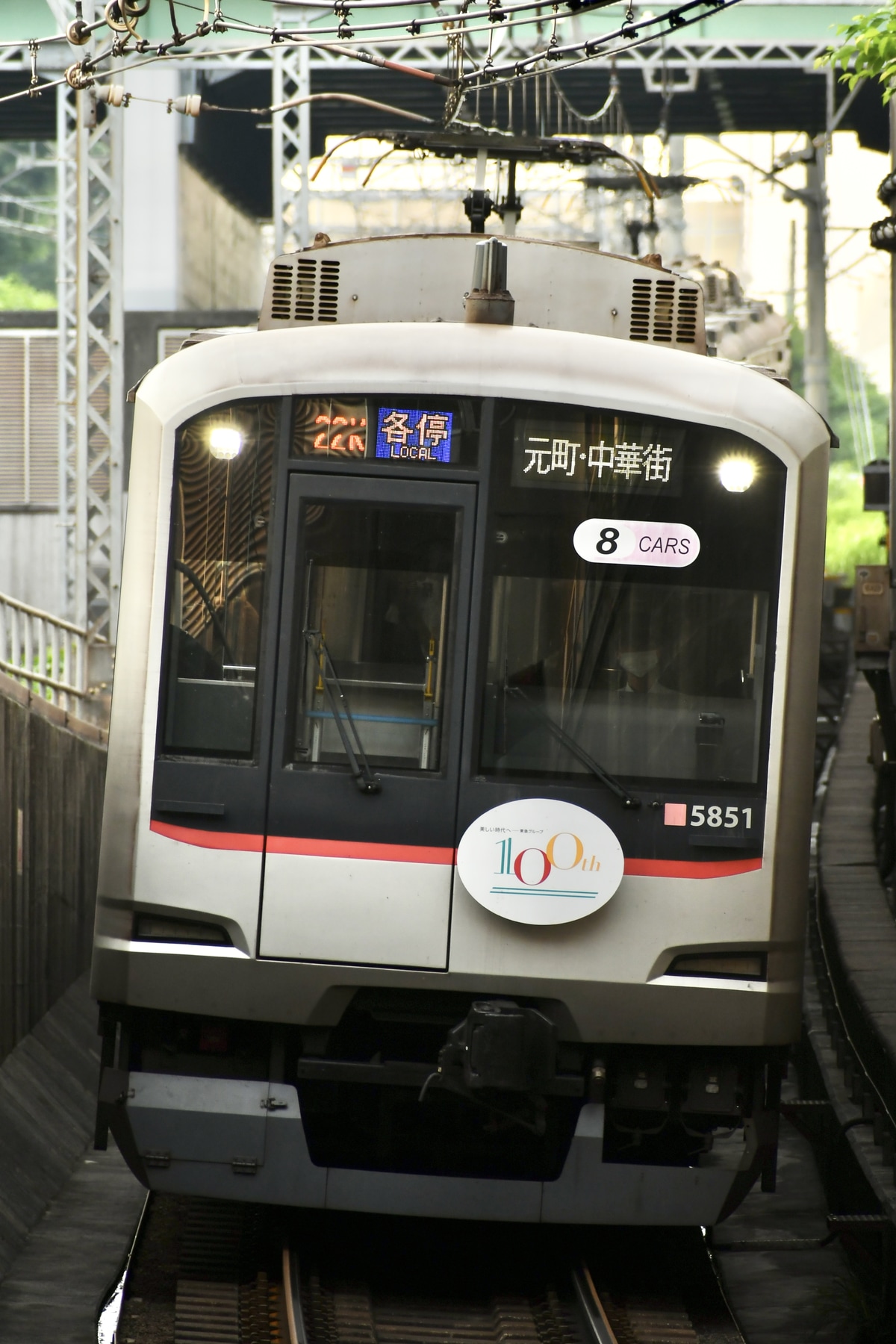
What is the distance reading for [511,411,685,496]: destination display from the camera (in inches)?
252

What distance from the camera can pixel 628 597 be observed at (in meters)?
6.35

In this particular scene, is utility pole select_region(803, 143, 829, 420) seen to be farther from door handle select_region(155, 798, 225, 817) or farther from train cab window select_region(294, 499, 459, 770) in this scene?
door handle select_region(155, 798, 225, 817)

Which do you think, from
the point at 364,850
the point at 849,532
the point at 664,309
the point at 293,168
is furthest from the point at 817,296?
the point at 364,850

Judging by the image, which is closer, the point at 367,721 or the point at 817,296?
the point at 367,721

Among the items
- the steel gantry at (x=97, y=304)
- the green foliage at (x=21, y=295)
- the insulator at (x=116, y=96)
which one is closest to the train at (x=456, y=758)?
the insulator at (x=116, y=96)

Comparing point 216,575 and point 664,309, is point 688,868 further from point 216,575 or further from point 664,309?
point 664,309

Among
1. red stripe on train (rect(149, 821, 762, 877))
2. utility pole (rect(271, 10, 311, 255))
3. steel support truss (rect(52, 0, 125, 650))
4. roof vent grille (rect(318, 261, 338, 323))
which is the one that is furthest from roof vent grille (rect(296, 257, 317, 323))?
utility pole (rect(271, 10, 311, 255))

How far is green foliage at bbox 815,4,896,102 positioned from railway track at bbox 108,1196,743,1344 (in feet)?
15.6

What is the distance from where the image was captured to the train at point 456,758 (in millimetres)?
6188

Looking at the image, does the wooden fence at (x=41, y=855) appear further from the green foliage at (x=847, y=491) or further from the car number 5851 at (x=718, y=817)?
the green foliage at (x=847, y=491)

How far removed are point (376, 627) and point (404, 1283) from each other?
2.53 meters

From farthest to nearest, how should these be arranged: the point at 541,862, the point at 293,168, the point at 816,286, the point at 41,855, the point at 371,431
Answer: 1. the point at 816,286
2. the point at 293,168
3. the point at 41,855
4. the point at 371,431
5. the point at 541,862

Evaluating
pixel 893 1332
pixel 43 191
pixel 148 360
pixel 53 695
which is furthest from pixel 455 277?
pixel 43 191

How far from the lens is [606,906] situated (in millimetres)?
6199
